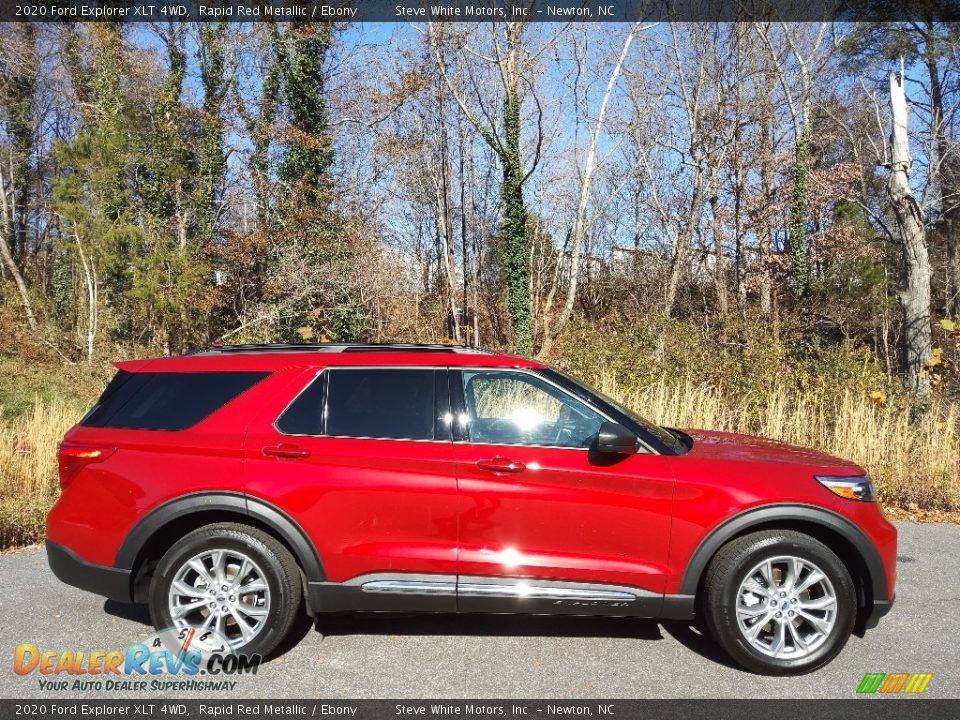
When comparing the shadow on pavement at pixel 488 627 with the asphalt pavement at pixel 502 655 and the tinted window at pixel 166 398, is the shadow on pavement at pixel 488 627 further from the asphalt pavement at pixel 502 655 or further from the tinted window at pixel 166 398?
the tinted window at pixel 166 398

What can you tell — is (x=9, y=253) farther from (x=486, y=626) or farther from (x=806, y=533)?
(x=806, y=533)

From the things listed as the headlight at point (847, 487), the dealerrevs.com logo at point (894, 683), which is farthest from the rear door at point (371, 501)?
the dealerrevs.com logo at point (894, 683)

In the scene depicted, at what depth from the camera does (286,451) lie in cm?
362

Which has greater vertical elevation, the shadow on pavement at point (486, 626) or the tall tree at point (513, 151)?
the tall tree at point (513, 151)

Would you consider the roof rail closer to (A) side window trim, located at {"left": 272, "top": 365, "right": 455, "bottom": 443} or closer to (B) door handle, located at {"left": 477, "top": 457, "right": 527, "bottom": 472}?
(A) side window trim, located at {"left": 272, "top": 365, "right": 455, "bottom": 443}

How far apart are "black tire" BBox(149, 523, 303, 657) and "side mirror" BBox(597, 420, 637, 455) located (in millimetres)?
1761

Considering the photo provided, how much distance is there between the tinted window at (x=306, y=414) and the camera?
3.70 metres

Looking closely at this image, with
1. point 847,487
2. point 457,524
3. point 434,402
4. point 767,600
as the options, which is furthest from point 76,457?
point 847,487

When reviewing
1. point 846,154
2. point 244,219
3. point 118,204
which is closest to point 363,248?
point 244,219

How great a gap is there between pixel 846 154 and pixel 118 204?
28114mm

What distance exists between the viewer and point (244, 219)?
23562 millimetres

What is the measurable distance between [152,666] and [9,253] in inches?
1098

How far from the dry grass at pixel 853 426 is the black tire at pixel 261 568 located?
6.31 meters

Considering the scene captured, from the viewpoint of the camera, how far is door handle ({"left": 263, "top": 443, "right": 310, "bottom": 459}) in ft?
11.8
